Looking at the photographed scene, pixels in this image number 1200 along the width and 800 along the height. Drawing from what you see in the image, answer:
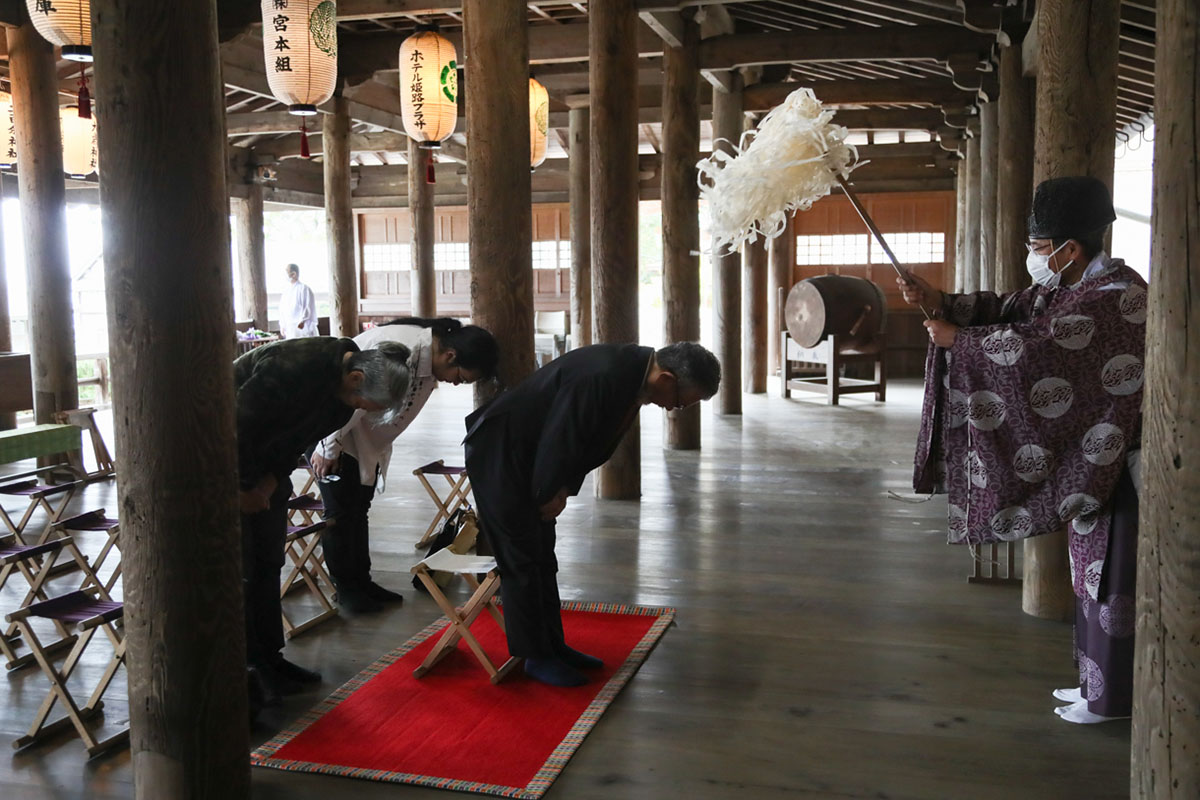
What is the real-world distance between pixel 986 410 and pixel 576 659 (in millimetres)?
1634

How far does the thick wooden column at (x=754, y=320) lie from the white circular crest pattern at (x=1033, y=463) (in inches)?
353

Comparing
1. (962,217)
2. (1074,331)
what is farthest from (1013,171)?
(962,217)

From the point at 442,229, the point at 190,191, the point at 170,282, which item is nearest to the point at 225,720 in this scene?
the point at 170,282

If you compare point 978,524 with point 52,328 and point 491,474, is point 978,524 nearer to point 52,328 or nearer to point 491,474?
point 491,474

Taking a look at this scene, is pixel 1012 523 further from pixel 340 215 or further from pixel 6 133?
pixel 340 215

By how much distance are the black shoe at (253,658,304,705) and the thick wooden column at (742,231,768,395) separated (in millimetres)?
9198

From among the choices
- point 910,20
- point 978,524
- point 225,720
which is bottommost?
point 225,720

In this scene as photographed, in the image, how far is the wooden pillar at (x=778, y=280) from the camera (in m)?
14.4

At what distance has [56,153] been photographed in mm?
6926

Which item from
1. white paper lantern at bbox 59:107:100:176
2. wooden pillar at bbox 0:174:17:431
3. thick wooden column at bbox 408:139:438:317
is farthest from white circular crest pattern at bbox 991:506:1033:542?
thick wooden column at bbox 408:139:438:317

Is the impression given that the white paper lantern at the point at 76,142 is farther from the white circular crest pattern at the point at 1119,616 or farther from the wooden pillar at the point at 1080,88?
the white circular crest pattern at the point at 1119,616

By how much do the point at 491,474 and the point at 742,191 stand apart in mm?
1268

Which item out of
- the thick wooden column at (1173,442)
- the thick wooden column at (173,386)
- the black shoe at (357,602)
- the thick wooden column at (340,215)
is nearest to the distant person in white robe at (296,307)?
the thick wooden column at (340,215)

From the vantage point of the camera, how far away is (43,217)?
6918 mm
